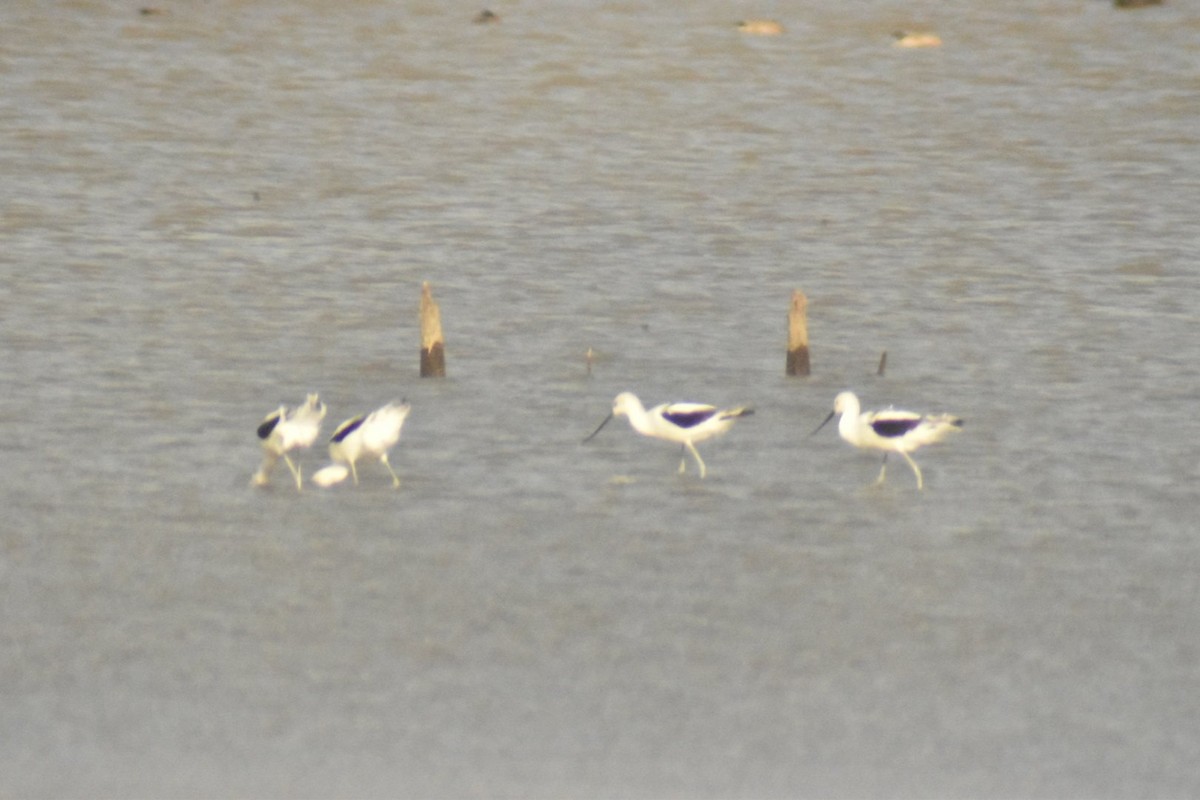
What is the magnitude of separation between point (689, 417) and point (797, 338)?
3.30m

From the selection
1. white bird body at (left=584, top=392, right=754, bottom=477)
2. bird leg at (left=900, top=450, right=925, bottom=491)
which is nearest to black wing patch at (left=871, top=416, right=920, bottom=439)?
bird leg at (left=900, top=450, right=925, bottom=491)

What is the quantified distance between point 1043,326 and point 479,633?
9.49 metres

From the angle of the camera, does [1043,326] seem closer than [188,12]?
Yes

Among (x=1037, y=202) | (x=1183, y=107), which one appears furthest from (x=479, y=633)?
(x=1183, y=107)

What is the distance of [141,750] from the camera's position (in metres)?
8.48

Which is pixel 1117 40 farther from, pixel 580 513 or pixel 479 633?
pixel 479 633

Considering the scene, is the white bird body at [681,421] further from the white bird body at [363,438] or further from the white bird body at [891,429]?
the white bird body at [363,438]

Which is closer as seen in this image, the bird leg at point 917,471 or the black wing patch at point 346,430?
the black wing patch at point 346,430

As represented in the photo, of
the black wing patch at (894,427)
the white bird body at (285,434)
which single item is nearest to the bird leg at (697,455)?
the black wing patch at (894,427)

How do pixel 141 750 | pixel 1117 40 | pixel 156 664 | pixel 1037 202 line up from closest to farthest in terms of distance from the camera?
1. pixel 141 750
2. pixel 156 664
3. pixel 1037 202
4. pixel 1117 40

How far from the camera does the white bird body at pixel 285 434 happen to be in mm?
12773

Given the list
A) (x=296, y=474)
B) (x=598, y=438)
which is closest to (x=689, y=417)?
(x=598, y=438)

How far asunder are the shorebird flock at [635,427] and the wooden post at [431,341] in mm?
2725

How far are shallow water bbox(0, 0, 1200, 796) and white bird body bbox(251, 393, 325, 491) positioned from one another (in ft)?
0.99
